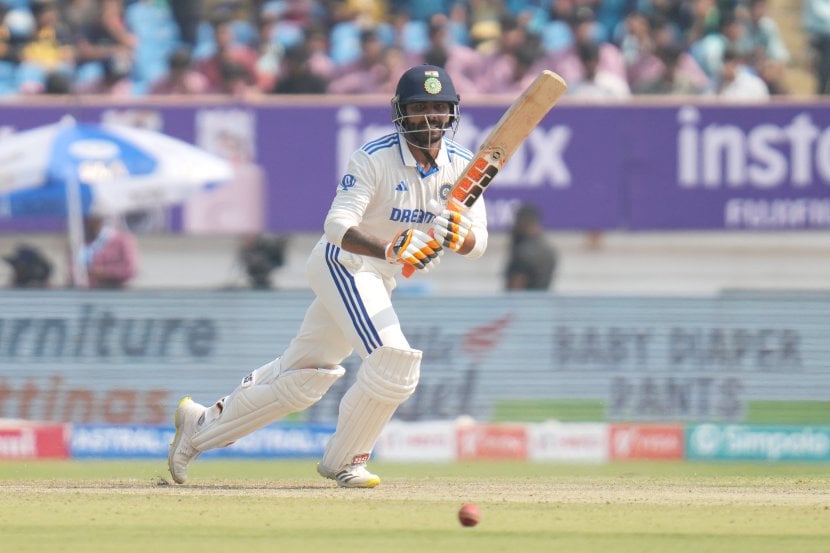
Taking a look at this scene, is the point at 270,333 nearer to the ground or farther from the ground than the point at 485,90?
nearer to the ground

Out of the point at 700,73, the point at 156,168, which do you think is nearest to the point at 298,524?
the point at 156,168

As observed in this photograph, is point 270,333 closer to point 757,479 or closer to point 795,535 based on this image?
point 757,479

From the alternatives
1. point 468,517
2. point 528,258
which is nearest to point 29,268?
point 528,258

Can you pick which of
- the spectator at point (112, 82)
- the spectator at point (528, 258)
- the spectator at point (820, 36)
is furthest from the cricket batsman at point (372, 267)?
the spectator at point (820, 36)

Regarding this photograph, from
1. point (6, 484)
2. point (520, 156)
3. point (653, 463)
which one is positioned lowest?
point (653, 463)

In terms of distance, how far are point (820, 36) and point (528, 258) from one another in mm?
3566

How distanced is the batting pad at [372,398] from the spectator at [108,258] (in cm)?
550

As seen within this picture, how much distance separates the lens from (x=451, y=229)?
6.12 metres

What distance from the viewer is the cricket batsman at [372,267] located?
20.2 feet

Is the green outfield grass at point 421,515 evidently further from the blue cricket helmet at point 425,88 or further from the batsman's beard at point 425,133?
the blue cricket helmet at point 425,88

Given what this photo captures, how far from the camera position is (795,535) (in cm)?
536

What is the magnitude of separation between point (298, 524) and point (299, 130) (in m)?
6.99

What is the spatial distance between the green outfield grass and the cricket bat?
38.8 inches

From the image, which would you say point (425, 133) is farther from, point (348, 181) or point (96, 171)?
point (96, 171)
